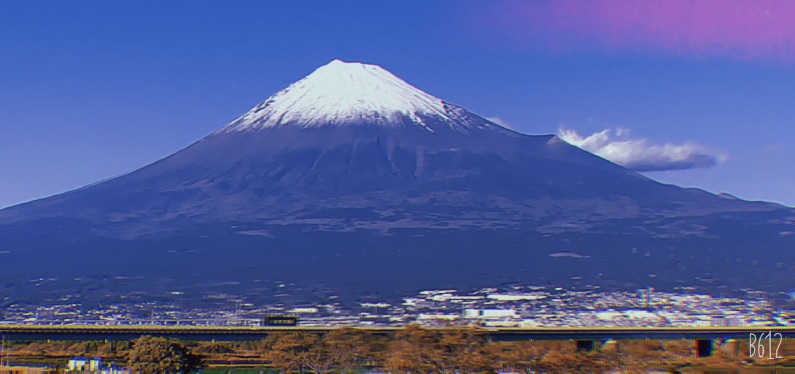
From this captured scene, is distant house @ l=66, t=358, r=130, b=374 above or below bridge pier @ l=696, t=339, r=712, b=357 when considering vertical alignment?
above

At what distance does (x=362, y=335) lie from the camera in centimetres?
10219

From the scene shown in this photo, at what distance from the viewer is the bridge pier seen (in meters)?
104

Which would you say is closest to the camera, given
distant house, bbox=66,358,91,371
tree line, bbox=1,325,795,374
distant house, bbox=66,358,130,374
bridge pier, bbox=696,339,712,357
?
tree line, bbox=1,325,795,374

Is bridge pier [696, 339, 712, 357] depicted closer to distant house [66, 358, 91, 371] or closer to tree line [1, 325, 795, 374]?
tree line [1, 325, 795, 374]

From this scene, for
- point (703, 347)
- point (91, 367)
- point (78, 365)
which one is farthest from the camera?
point (703, 347)

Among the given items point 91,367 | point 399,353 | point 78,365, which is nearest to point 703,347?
point 399,353

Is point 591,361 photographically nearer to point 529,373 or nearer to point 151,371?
point 529,373

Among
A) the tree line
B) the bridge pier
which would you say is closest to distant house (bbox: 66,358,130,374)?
the tree line

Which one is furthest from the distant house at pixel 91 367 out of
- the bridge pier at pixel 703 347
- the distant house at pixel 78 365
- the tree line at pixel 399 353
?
the bridge pier at pixel 703 347

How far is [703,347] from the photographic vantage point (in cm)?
10744

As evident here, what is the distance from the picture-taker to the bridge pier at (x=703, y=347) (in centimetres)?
10419

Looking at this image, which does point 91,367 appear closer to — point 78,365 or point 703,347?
point 78,365

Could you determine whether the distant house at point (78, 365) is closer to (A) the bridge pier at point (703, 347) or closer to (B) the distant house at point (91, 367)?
(B) the distant house at point (91, 367)

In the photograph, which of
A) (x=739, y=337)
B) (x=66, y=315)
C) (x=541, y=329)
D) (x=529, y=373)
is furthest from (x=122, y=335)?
(x=66, y=315)
